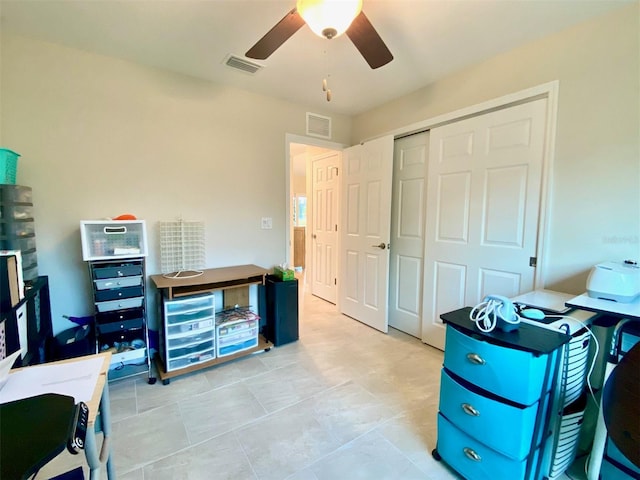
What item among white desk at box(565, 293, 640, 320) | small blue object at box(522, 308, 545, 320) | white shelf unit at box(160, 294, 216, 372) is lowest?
white shelf unit at box(160, 294, 216, 372)

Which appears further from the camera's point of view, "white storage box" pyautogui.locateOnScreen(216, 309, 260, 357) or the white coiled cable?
"white storage box" pyautogui.locateOnScreen(216, 309, 260, 357)

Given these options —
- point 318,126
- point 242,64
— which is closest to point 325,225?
point 318,126

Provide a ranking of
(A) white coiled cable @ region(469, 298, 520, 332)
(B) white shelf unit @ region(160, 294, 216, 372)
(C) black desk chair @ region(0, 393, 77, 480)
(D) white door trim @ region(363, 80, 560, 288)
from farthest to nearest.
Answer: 1. (B) white shelf unit @ region(160, 294, 216, 372)
2. (D) white door trim @ region(363, 80, 560, 288)
3. (A) white coiled cable @ region(469, 298, 520, 332)
4. (C) black desk chair @ region(0, 393, 77, 480)

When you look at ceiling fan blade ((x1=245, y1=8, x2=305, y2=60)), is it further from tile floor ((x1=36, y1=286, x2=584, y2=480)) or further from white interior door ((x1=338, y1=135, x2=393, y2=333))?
tile floor ((x1=36, y1=286, x2=584, y2=480))

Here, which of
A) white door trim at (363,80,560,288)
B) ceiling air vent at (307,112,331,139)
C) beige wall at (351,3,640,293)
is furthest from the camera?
ceiling air vent at (307,112,331,139)

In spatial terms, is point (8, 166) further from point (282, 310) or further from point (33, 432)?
point (282, 310)

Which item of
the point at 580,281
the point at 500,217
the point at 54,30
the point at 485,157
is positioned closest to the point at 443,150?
the point at 485,157

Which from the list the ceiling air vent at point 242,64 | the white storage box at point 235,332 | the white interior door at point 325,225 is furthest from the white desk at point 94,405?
the white interior door at point 325,225

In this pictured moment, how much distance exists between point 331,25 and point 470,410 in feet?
6.15

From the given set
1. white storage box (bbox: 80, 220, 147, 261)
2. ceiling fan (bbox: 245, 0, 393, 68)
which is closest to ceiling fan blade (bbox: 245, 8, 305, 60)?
ceiling fan (bbox: 245, 0, 393, 68)

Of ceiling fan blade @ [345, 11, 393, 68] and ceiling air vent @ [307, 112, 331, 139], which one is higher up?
ceiling air vent @ [307, 112, 331, 139]

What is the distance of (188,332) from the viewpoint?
7.48 feet

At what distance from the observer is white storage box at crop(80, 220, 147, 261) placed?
1989 mm

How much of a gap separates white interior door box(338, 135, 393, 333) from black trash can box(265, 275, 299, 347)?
885 mm
